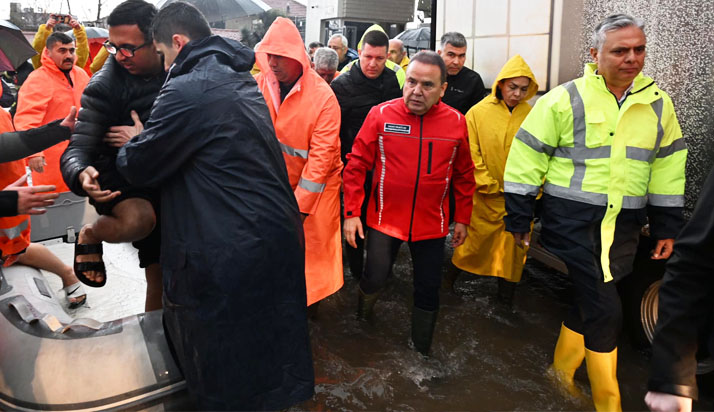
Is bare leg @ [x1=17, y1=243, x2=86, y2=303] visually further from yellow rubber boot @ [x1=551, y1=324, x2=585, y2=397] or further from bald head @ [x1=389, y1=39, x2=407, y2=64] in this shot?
bald head @ [x1=389, y1=39, x2=407, y2=64]

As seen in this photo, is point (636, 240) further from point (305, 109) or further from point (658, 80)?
point (305, 109)

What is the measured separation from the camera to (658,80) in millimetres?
3232

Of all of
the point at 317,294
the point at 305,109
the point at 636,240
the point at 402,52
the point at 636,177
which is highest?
the point at 402,52

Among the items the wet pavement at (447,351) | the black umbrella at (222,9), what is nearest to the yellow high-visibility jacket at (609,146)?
the wet pavement at (447,351)

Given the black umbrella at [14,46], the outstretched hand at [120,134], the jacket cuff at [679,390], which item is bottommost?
the jacket cuff at [679,390]

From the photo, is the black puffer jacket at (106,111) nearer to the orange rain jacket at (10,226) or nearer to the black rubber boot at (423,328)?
the orange rain jacket at (10,226)

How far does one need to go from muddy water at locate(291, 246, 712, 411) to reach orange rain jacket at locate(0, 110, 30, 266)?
6.75 feet

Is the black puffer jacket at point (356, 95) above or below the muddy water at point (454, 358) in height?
above

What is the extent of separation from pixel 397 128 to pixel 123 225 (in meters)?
1.67

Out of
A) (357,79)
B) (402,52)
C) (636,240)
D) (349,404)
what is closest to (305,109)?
(357,79)

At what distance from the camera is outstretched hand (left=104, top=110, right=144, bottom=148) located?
2699mm

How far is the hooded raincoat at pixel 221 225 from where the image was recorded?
2139 mm

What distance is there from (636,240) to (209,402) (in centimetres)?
229

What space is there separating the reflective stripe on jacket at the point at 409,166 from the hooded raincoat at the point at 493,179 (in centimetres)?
77
